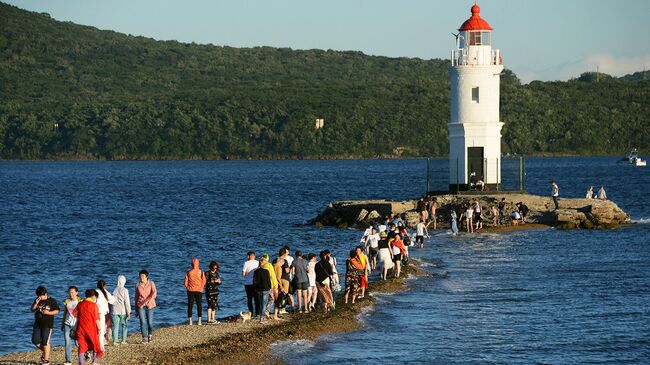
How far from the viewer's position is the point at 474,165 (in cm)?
5453

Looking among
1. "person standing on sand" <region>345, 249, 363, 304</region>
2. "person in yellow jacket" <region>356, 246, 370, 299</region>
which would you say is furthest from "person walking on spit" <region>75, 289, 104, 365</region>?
"person in yellow jacket" <region>356, 246, 370, 299</region>

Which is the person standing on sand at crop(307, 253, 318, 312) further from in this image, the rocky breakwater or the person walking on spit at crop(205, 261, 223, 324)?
the rocky breakwater

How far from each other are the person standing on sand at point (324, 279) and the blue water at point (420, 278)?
3.49 ft

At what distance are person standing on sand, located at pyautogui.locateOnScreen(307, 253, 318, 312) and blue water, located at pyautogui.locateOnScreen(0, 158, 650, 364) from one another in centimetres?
135

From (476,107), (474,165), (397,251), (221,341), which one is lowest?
(221,341)

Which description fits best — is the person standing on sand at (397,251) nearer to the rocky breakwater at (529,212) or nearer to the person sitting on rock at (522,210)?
the rocky breakwater at (529,212)

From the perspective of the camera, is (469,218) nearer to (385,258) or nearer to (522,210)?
(522,210)

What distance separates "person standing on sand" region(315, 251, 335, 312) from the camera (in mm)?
26828

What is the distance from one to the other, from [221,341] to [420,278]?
12.3 m

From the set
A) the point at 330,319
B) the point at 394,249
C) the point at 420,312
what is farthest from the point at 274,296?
the point at 394,249

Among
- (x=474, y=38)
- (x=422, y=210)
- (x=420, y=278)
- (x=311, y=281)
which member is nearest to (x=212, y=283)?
(x=311, y=281)

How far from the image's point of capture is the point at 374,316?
28.0m

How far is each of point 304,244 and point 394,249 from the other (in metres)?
15.2

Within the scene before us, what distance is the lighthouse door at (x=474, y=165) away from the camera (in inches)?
2133
